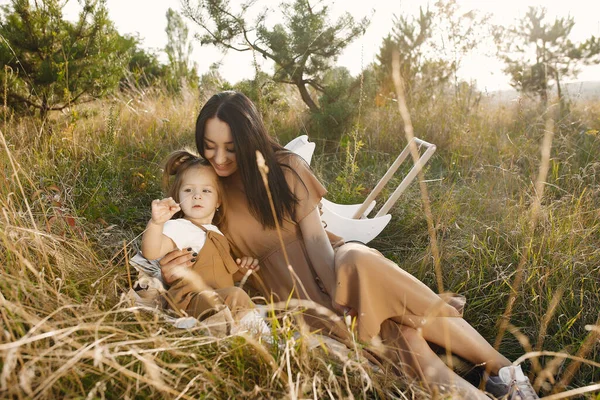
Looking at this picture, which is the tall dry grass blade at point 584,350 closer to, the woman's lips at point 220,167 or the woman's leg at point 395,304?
the woman's leg at point 395,304

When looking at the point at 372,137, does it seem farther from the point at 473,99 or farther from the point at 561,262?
the point at 561,262

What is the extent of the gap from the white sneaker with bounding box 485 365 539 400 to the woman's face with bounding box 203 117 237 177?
152cm

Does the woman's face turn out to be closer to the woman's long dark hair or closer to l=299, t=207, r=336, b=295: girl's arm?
the woman's long dark hair

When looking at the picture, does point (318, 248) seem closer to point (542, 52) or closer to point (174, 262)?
point (174, 262)

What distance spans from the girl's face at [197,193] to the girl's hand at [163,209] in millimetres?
258

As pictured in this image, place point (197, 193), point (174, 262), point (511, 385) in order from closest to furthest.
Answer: point (511, 385)
point (174, 262)
point (197, 193)

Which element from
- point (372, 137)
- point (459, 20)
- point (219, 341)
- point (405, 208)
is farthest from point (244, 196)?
point (459, 20)

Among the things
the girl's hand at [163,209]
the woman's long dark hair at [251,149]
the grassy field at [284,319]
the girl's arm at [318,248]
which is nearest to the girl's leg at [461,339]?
the grassy field at [284,319]

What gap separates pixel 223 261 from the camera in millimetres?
2537

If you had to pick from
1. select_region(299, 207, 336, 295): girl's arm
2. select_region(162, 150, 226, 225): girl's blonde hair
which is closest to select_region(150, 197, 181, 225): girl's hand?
select_region(162, 150, 226, 225): girl's blonde hair

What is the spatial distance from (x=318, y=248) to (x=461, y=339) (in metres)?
0.79

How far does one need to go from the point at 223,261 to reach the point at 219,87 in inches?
115

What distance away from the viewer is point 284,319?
1.75 meters

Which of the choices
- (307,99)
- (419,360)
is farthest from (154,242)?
(307,99)
